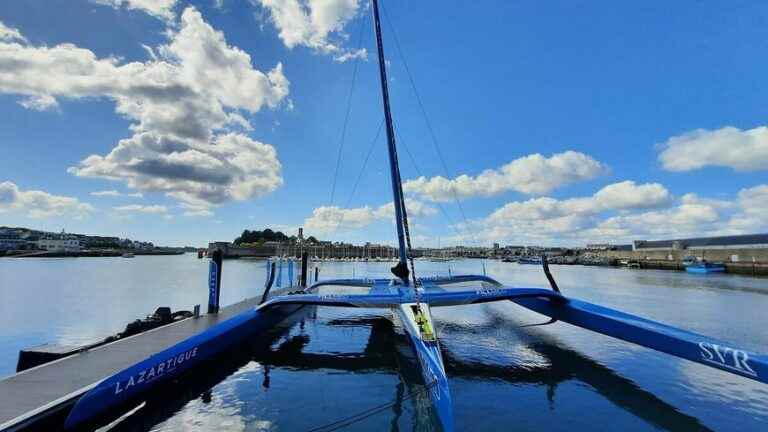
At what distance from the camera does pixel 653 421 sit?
15.7ft

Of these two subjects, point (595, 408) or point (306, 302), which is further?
point (306, 302)

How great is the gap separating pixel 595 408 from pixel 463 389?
6.20ft

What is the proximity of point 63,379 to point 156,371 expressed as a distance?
1.07m

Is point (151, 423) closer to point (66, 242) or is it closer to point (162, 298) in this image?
point (162, 298)

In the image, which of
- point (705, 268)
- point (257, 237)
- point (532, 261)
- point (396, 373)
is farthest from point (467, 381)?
point (257, 237)

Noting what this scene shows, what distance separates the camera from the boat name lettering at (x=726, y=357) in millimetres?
4711

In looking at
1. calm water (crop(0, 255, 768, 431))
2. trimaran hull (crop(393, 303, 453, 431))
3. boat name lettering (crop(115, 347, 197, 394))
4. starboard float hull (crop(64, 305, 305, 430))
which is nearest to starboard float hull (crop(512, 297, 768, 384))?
calm water (crop(0, 255, 768, 431))

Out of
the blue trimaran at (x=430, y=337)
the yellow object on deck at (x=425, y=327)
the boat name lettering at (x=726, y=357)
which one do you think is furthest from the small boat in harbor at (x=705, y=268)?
the yellow object on deck at (x=425, y=327)

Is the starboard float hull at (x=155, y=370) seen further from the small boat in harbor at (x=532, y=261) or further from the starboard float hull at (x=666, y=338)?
the small boat in harbor at (x=532, y=261)

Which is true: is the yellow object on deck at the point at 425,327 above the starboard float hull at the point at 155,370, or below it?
above

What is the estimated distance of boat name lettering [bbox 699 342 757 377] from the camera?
4.71 meters

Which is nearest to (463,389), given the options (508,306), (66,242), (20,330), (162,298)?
(508,306)

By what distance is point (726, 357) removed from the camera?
16.1 ft

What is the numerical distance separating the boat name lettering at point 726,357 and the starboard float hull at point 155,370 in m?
7.83
